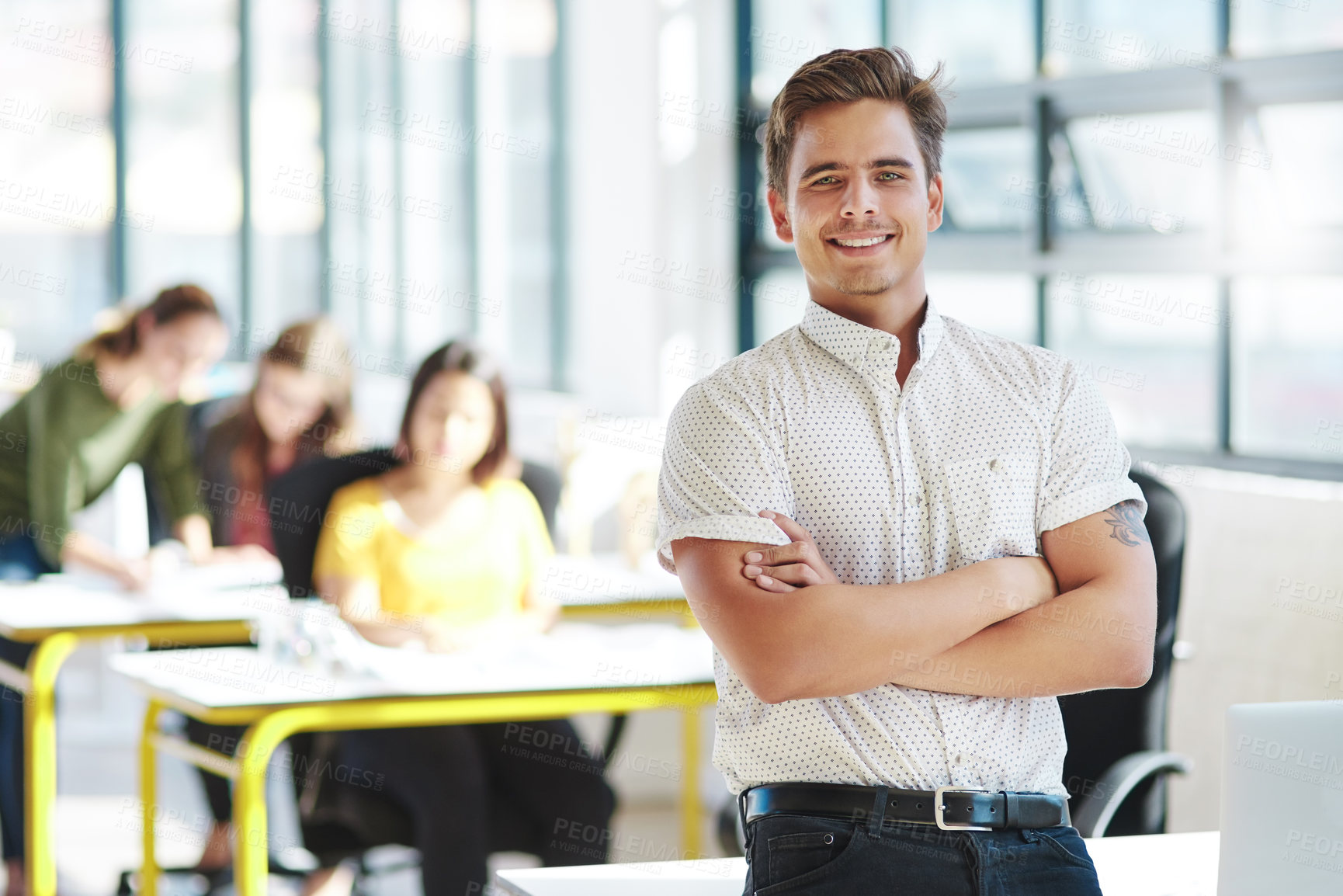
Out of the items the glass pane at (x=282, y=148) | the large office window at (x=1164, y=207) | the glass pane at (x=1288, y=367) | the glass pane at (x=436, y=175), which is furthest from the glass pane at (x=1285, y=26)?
the glass pane at (x=282, y=148)

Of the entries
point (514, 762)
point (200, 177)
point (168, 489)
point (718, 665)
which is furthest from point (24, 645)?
point (200, 177)

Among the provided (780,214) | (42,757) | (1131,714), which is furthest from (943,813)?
(42,757)

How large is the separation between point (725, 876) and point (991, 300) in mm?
2627

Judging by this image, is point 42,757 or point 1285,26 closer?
point 1285,26

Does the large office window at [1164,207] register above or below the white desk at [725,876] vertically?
above

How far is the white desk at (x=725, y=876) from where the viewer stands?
68.4 inches

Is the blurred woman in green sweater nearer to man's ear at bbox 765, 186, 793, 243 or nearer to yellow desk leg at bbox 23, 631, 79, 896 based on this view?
yellow desk leg at bbox 23, 631, 79, 896

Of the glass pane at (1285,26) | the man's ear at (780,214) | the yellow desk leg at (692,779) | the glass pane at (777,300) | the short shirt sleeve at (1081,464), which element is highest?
the glass pane at (1285,26)

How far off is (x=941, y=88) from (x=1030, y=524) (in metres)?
0.53

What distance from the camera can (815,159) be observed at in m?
1.74

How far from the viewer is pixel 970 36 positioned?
168 inches

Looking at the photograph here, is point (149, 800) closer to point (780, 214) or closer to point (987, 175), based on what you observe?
point (780, 214)

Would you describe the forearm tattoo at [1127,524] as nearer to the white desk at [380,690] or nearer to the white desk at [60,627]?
the white desk at [380,690]

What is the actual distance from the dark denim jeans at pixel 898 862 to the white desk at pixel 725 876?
5.4 inches
